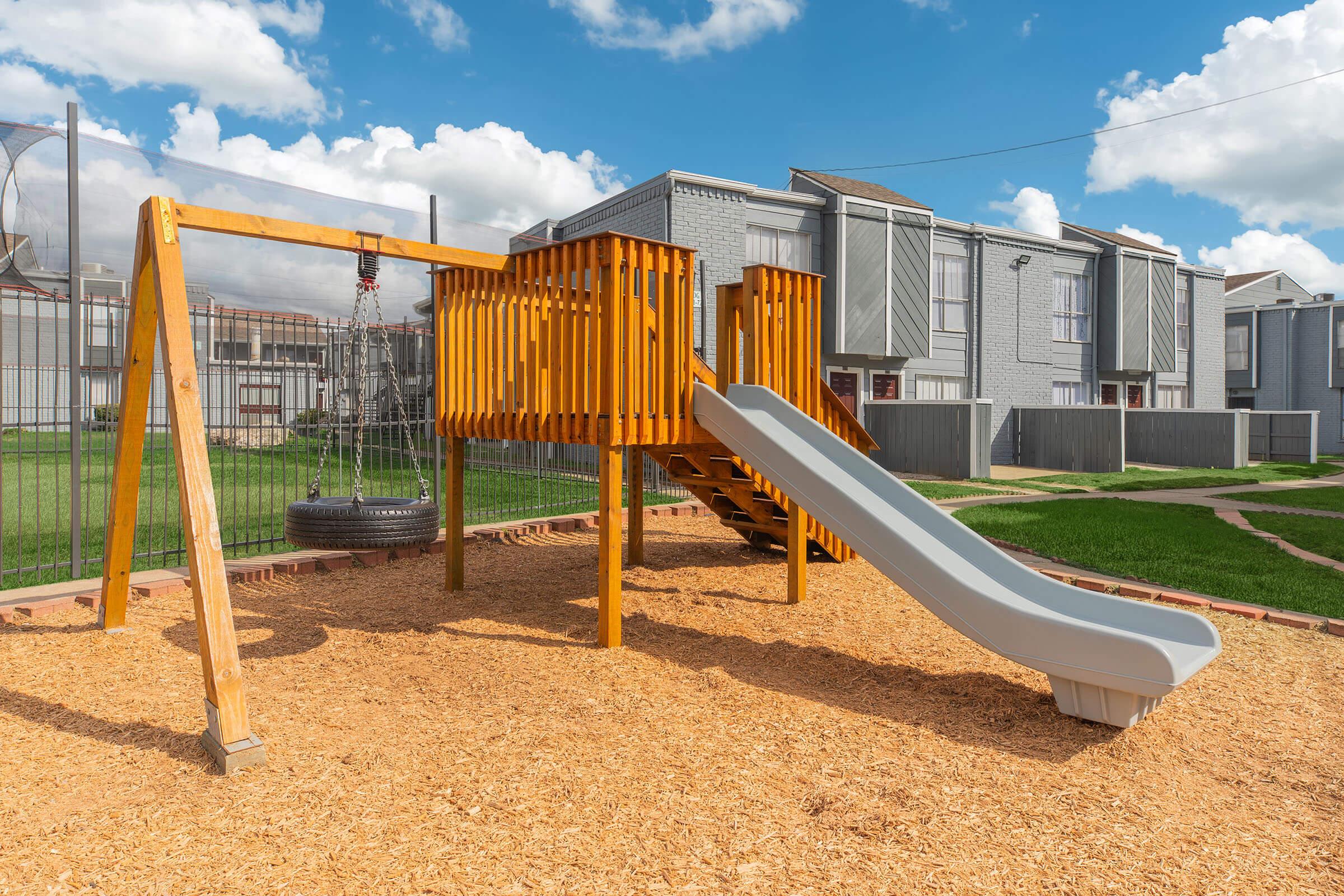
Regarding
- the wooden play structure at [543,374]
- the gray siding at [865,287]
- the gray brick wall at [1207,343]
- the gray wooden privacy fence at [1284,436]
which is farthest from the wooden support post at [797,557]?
the gray brick wall at [1207,343]

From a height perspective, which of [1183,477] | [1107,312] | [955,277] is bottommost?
[1183,477]

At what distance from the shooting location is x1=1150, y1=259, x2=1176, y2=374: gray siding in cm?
2455

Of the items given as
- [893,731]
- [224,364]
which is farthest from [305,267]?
[893,731]

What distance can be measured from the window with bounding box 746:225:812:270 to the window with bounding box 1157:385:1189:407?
1464 centimetres

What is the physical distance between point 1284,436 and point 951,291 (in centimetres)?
1102

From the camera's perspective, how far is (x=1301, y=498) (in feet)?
43.0

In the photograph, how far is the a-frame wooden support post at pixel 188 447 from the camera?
3.41 m

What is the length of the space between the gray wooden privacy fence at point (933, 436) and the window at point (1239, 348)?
23.5 m

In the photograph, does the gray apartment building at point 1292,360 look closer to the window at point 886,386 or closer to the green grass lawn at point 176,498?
the window at point 886,386

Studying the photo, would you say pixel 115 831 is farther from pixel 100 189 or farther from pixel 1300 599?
pixel 1300 599

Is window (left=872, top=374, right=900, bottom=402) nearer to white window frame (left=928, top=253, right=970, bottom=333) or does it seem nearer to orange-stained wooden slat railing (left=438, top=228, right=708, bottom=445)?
white window frame (left=928, top=253, right=970, bottom=333)

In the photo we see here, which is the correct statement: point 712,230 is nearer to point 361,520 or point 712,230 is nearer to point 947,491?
point 947,491

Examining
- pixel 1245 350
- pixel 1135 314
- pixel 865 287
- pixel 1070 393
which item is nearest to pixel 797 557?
pixel 865 287

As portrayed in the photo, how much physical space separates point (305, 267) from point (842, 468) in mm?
7390
